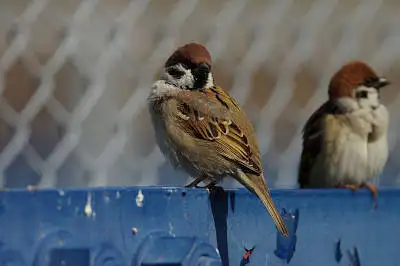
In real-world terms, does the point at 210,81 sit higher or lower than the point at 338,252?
higher

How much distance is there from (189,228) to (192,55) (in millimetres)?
564

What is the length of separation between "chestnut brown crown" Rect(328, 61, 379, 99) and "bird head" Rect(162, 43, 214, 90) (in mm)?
432

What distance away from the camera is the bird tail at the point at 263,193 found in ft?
3.62

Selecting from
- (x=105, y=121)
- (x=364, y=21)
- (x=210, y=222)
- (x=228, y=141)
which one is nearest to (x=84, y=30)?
(x=105, y=121)

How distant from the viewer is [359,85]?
196 cm

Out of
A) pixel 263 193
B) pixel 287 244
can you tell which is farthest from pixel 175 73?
pixel 287 244

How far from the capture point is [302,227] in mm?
1119

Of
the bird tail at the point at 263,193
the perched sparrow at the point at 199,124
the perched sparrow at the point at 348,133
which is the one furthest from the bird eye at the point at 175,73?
the perched sparrow at the point at 348,133

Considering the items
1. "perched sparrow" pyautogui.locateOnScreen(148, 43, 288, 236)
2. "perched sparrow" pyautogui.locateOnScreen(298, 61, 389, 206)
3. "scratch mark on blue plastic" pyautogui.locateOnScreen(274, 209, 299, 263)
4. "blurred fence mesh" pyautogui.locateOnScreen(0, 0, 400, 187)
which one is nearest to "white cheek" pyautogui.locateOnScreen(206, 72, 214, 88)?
"perched sparrow" pyautogui.locateOnScreen(148, 43, 288, 236)

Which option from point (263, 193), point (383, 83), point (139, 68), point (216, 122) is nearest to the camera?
point (263, 193)

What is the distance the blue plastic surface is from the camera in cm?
99

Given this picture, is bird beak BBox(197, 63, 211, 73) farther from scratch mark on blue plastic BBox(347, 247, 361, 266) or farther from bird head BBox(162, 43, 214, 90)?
scratch mark on blue plastic BBox(347, 247, 361, 266)

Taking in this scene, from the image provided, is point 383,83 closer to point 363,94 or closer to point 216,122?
point 363,94

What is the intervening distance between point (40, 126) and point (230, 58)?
1.31ft
